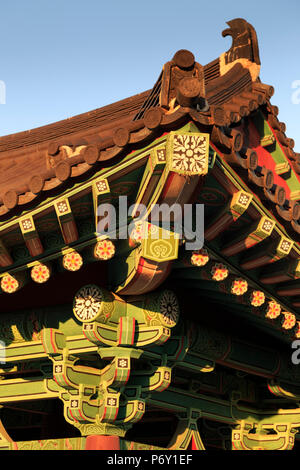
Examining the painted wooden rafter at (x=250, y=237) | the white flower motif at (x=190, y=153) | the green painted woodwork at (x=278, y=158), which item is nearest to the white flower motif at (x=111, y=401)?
the painted wooden rafter at (x=250, y=237)

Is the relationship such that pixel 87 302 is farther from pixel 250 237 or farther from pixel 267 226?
pixel 267 226

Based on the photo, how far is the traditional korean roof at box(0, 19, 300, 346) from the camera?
557cm

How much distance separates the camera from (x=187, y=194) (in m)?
5.79

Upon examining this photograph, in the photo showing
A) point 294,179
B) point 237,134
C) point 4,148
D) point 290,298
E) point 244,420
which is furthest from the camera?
point 4,148

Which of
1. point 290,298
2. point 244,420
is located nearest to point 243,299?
point 290,298

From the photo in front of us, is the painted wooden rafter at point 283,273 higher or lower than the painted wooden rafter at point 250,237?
lower

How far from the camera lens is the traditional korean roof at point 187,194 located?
557cm

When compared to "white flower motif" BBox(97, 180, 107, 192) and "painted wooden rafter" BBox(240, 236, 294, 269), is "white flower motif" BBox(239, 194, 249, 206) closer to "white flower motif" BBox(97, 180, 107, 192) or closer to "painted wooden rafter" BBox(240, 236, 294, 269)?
"painted wooden rafter" BBox(240, 236, 294, 269)

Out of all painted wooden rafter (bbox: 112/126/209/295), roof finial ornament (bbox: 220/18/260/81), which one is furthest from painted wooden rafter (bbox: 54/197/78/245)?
roof finial ornament (bbox: 220/18/260/81)

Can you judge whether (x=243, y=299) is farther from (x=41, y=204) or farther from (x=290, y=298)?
(x=41, y=204)

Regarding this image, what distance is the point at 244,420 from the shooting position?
29.2 ft

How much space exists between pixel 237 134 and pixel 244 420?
4.37m

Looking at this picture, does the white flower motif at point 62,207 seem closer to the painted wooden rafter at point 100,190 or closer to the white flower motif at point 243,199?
the painted wooden rafter at point 100,190

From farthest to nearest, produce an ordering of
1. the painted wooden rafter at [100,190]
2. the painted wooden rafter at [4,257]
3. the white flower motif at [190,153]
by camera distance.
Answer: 1. the painted wooden rafter at [4,257]
2. the painted wooden rafter at [100,190]
3. the white flower motif at [190,153]
